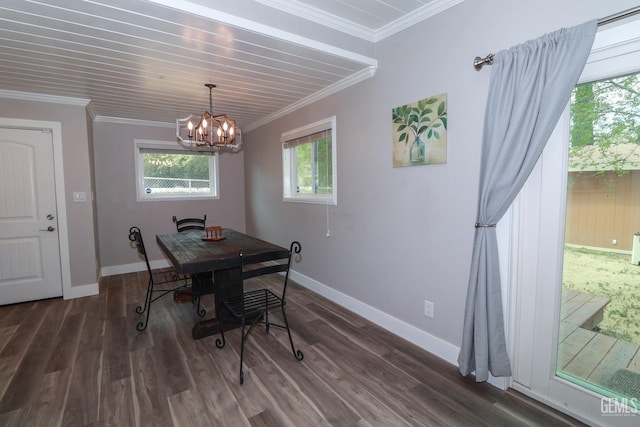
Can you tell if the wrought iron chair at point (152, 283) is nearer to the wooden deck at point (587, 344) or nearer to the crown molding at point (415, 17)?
the crown molding at point (415, 17)

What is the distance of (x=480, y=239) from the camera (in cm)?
186

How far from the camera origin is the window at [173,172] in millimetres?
4777

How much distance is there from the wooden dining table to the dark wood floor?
249mm

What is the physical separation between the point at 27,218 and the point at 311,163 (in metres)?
3.35

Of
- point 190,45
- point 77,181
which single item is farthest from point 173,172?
point 190,45

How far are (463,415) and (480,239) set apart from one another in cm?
101

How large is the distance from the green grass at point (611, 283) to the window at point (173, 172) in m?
4.93

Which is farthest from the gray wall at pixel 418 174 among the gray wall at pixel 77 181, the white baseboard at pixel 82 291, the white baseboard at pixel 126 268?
the white baseboard at pixel 126 268

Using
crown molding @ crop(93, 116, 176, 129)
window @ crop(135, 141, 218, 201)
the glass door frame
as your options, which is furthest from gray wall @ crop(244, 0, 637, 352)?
crown molding @ crop(93, 116, 176, 129)

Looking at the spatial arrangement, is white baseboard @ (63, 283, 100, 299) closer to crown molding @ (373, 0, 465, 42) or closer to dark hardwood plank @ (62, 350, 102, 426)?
dark hardwood plank @ (62, 350, 102, 426)

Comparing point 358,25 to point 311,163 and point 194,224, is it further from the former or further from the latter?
point 194,224

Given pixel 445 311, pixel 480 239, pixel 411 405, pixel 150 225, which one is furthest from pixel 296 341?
pixel 150 225

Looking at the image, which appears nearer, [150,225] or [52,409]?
[52,409]

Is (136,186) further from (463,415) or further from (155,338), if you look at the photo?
(463,415)
